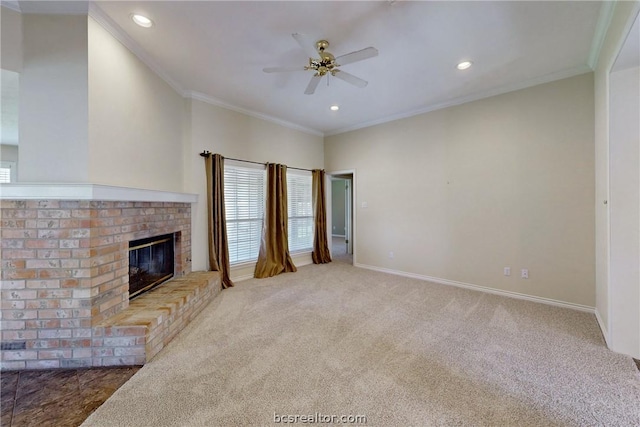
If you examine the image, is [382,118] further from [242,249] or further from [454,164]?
[242,249]

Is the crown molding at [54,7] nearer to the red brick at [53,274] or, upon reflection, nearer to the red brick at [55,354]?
the red brick at [53,274]

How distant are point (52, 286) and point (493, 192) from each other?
15.6 feet

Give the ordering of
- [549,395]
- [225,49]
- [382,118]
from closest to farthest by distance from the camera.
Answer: [549,395]
[225,49]
[382,118]

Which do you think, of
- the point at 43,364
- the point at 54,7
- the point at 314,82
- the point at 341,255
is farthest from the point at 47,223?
the point at 341,255

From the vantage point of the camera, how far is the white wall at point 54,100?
194 centimetres

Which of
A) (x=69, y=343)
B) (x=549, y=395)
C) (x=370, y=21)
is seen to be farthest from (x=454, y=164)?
(x=69, y=343)

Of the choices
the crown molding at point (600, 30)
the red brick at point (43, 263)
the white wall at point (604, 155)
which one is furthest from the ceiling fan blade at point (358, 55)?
the red brick at point (43, 263)

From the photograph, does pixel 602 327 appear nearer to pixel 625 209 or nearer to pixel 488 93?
pixel 625 209

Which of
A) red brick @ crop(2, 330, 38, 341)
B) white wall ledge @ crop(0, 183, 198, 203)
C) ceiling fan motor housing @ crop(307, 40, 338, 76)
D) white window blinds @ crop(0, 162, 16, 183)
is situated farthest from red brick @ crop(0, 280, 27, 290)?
white window blinds @ crop(0, 162, 16, 183)

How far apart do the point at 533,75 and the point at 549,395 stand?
3.34m

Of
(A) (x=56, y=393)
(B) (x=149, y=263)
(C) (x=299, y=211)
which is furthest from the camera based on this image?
(C) (x=299, y=211)

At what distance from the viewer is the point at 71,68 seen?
2.00 metres

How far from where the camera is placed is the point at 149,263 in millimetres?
2898

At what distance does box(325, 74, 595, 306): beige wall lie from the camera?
9.59ft
